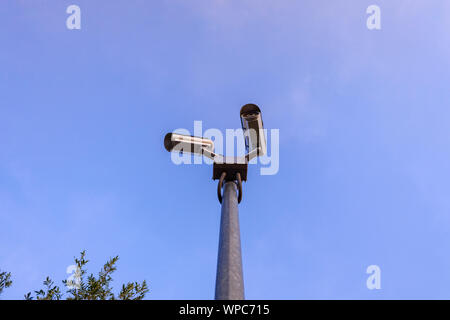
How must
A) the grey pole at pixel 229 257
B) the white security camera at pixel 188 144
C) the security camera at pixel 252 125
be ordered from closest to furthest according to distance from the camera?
the grey pole at pixel 229 257 → the white security camera at pixel 188 144 → the security camera at pixel 252 125

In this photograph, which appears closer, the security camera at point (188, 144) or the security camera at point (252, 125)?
the security camera at point (188, 144)

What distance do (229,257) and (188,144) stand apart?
2.08m

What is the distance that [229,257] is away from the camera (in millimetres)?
3738

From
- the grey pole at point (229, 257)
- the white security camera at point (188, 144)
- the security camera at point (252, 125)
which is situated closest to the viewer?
the grey pole at point (229, 257)

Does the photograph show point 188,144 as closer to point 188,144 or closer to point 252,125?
point 188,144

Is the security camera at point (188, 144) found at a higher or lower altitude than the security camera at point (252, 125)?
lower

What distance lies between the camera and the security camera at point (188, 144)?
5410 millimetres

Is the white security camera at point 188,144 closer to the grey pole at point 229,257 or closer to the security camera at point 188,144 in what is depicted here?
the security camera at point 188,144

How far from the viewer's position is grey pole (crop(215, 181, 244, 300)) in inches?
135

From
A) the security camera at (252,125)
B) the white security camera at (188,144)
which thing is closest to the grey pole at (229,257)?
the white security camera at (188,144)

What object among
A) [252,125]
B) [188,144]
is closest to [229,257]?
[188,144]

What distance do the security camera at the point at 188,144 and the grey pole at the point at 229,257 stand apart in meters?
0.94
